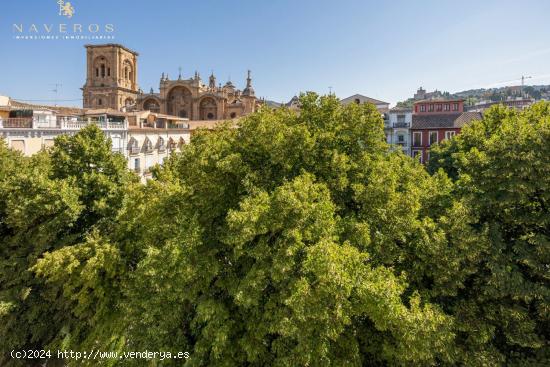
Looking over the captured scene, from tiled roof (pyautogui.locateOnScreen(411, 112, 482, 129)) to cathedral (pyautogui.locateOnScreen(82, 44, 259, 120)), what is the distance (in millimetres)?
41269

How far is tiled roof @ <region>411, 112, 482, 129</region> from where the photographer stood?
47.3 m

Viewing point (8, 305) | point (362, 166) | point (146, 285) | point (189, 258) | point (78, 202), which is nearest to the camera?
point (189, 258)

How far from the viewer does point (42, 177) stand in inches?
658

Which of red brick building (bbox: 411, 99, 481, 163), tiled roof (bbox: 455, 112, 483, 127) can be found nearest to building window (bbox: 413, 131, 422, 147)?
red brick building (bbox: 411, 99, 481, 163)

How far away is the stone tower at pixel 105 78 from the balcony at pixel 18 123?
200 ft

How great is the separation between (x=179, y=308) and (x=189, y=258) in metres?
1.69

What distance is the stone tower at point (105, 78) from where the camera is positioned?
285 ft

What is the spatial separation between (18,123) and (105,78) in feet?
218

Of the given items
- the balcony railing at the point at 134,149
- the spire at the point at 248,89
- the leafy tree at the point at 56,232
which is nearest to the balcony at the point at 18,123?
the balcony railing at the point at 134,149

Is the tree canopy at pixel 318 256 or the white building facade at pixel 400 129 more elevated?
the white building facade at pixel 400 129

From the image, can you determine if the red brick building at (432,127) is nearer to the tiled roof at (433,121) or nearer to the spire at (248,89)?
the tiled roof at (433,121)

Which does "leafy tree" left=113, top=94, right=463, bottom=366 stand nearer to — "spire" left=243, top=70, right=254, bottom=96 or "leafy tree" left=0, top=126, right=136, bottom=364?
"leafy tree" left=0, top=126, right=136, bottom=364

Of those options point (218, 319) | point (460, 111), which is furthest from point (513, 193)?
point (460, 111)

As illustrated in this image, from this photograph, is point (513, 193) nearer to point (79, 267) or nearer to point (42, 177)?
point (79, 267)
